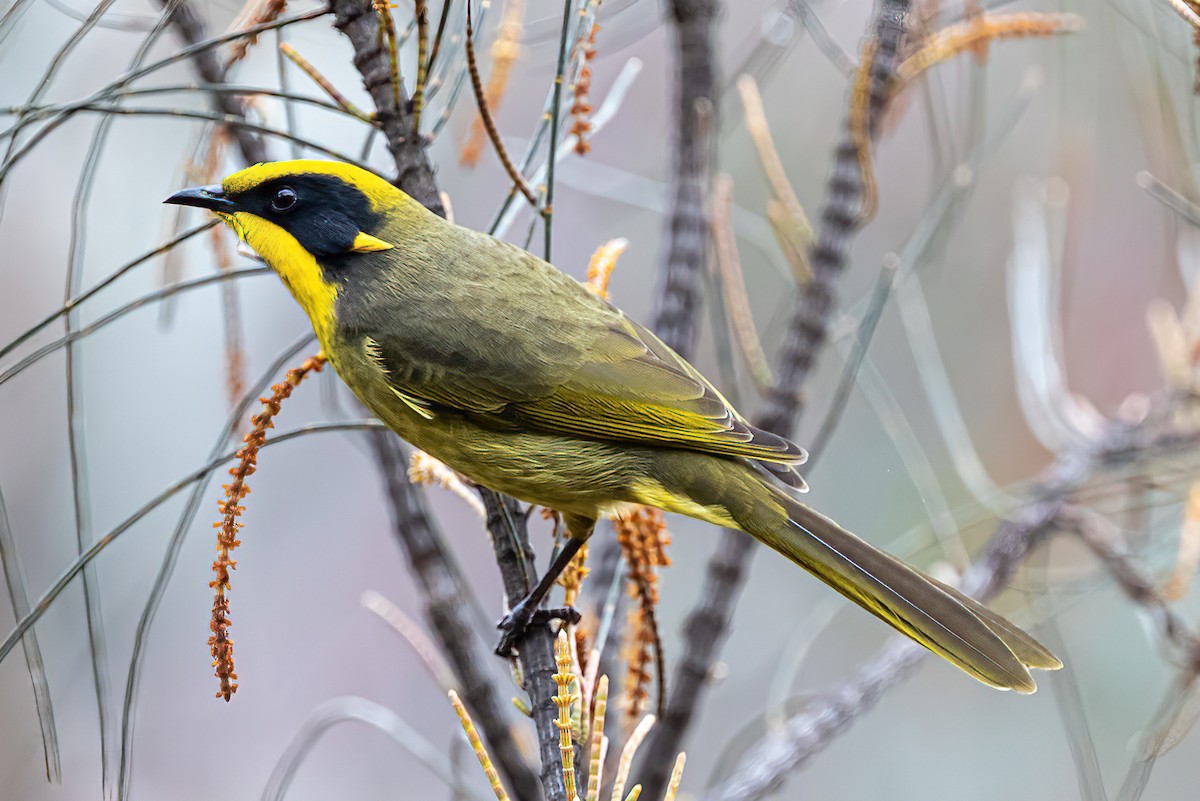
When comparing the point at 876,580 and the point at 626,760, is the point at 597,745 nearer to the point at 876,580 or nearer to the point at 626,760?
the point at 626,760

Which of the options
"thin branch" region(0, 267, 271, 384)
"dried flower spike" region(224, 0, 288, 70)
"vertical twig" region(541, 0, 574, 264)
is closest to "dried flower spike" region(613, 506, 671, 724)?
"vertical twig" region(541, 0, 574, 264)

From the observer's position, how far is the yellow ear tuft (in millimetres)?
2154

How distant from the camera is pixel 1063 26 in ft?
7.70

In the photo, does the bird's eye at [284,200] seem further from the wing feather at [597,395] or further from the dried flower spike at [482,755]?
the dried flower spike at [482,755]

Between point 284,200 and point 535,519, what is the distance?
7.37ft

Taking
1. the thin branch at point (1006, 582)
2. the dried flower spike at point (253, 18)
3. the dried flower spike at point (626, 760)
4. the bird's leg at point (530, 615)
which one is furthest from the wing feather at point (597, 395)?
the dried flower spike at point (626, 760)

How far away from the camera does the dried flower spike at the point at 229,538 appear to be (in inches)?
49.3

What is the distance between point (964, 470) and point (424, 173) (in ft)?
4.47

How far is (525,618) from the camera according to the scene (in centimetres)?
182

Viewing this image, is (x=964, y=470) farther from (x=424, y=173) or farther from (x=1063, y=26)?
(x=424, y=173)

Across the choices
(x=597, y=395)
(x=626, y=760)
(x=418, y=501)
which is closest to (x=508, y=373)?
(x=597, y=395)

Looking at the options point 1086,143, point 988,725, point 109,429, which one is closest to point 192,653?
point 109,429

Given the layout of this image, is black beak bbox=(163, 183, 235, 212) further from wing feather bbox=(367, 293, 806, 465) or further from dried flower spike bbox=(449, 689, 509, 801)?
dried flower spike bbox=(449, 689, 509, 801)

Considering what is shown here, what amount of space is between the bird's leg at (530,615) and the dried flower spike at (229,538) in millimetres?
513
